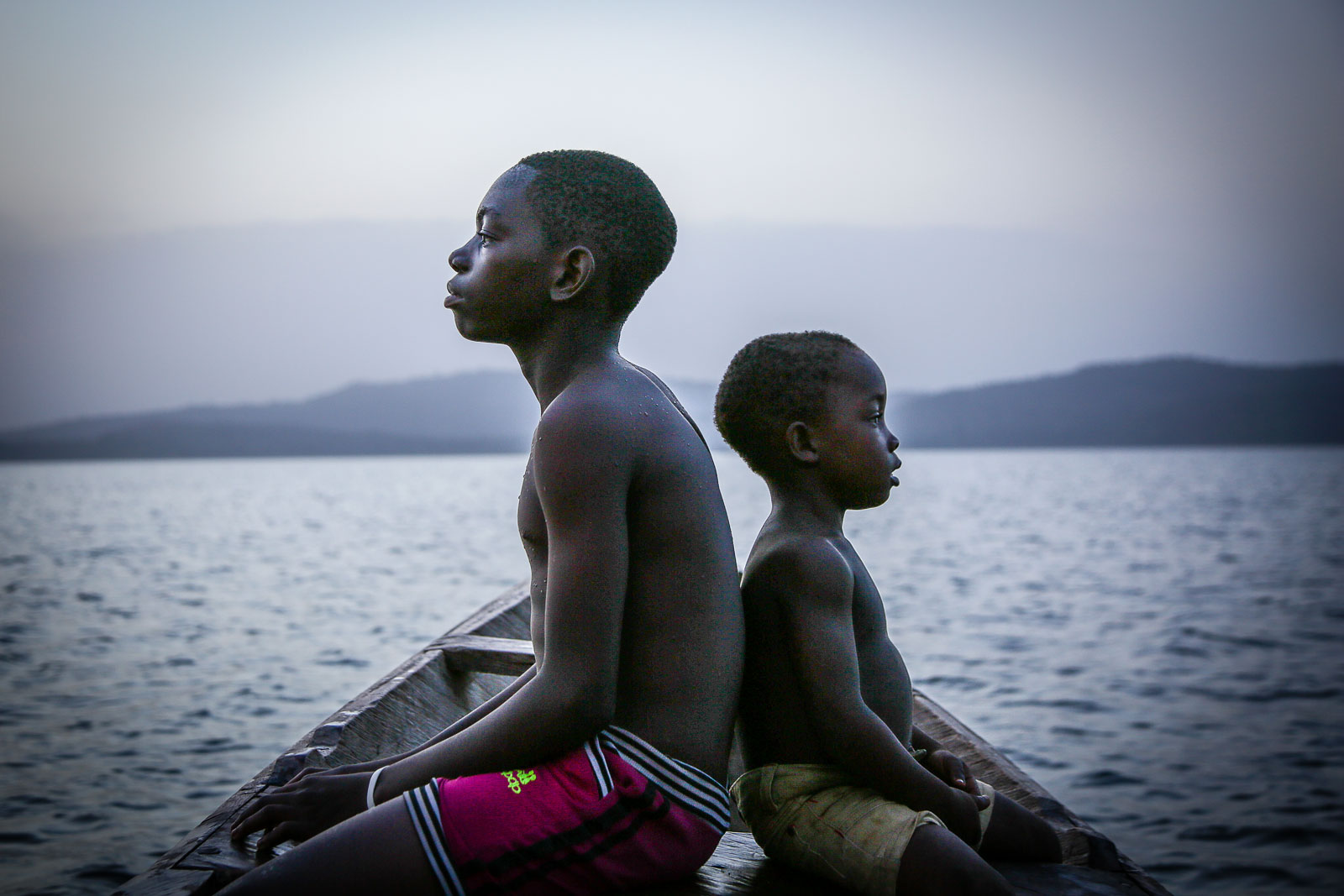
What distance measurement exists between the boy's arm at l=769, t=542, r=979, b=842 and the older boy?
132 millimetres

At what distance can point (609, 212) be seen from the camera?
178cm

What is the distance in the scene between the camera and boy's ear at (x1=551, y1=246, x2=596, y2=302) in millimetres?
1752

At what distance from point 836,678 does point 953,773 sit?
0.37m

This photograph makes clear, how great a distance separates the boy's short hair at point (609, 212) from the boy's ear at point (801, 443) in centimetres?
37

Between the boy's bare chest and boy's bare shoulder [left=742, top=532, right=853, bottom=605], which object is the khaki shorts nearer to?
boy's bare shoulder [left=742, top=532, right=853, bottom=605]

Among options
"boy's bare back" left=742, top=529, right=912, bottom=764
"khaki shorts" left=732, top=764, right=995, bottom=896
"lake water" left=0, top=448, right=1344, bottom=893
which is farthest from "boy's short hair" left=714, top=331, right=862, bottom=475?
"lake water" left=0, top=448, right=1344, bottom=893

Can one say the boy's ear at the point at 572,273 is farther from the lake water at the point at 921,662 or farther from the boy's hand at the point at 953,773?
the lake water at the point at 921,662

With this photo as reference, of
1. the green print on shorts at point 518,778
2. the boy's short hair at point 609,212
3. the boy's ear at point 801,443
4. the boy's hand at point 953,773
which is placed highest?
the boy's short hair at point 609,212

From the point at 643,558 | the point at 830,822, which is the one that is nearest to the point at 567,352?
the point at 643,558

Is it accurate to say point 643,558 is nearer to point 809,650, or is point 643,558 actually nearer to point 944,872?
point 809,650

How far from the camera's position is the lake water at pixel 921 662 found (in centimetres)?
621

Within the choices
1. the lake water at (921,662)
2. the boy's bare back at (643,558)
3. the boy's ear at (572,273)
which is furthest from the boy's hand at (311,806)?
the lake water at (921,662)

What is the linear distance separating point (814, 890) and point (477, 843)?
2.05ft

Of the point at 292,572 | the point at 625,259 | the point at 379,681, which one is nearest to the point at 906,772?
the point at 625,259
